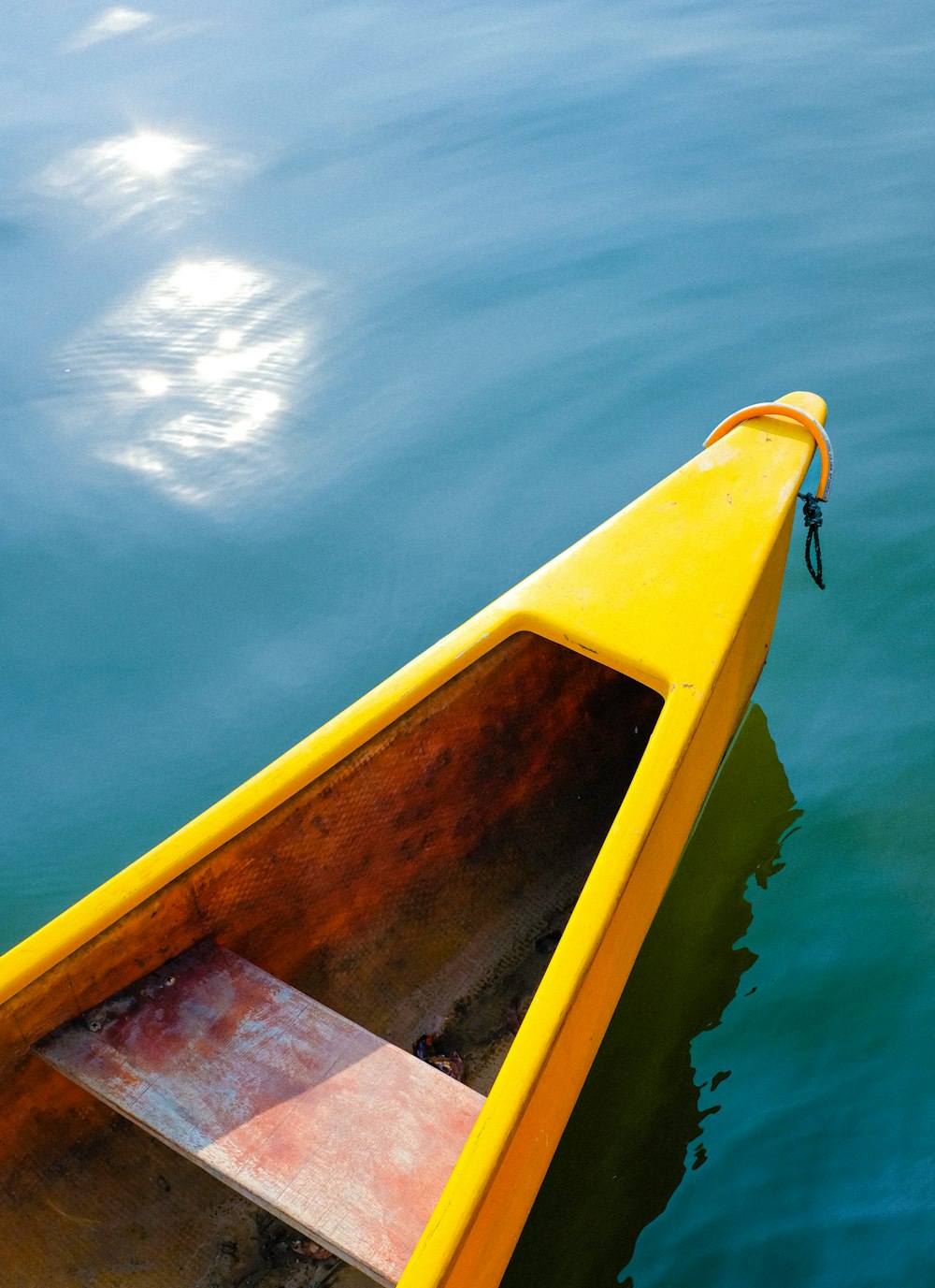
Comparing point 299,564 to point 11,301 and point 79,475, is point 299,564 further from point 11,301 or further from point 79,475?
point 11,301

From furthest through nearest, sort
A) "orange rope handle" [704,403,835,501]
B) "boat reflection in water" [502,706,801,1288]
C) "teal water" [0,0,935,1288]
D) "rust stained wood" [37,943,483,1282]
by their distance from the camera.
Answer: "orange rope handle" [704,403,835,501]
"teal water" [0,0,935,1288]
"boat reflection in water" [502,706,801,1288]
"rust stained wood" [37,943,483,1282]

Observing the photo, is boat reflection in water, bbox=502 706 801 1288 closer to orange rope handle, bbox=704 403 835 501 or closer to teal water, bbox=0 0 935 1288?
teal water, bbox=0 0 935 1288

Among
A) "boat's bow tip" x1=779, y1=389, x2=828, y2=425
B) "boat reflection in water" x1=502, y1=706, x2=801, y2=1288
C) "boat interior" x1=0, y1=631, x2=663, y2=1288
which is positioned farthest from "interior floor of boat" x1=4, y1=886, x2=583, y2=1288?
"boat's bow tip" x1=779, y1=389, x2=828, y2=425

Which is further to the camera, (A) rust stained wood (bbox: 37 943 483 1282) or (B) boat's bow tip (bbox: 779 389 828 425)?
(B) boat's bow tip (bbox: 779 389 828 425)

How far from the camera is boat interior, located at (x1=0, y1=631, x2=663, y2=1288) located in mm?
2156

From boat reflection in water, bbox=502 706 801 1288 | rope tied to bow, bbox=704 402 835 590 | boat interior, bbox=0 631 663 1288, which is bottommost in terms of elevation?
boat reflection in water, bbox=502 706 801 1288

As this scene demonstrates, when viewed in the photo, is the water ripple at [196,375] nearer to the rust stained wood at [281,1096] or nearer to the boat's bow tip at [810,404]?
the boat's bow tip at [810,404]

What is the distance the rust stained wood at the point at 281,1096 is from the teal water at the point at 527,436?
48cm

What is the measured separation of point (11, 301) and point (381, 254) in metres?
1.61

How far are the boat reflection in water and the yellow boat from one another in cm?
24

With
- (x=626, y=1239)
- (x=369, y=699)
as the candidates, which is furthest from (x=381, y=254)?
(x=626, y=1239)

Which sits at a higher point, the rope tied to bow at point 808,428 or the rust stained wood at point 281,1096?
the rope tied to bow at point 808,428

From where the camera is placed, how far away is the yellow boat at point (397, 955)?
6.49 ft

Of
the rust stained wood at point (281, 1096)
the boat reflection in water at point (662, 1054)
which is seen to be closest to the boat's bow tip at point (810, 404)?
the boat reflection in water at point (662, 1054)
